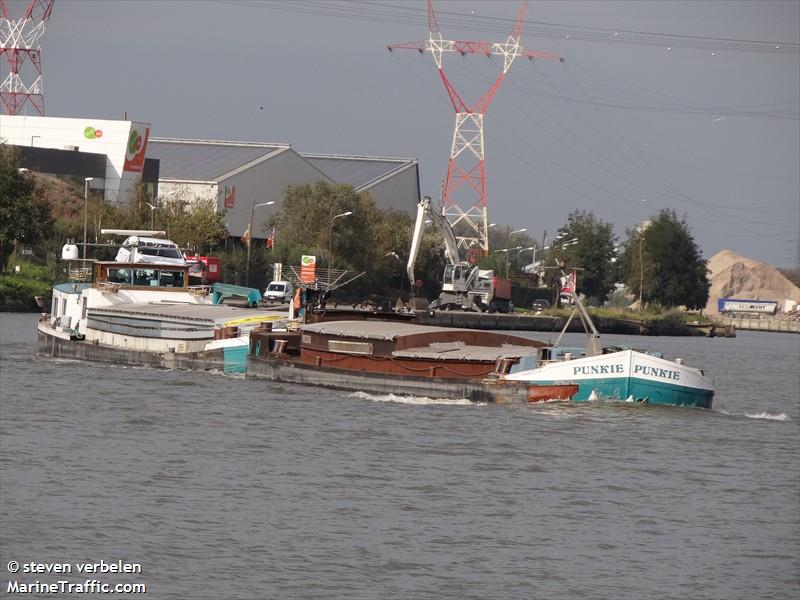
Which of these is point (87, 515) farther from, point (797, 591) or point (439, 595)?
point (797, 591)

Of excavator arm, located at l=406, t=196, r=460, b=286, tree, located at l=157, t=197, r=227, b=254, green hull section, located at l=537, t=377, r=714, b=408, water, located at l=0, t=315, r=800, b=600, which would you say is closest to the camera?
water, located at l=0, t=315, r=800, b=600

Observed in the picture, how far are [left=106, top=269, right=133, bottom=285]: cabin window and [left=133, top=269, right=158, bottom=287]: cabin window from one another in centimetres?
22

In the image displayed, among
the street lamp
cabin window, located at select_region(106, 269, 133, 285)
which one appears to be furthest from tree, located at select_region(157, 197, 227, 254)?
cabin window, located at select_region(106, 269, 133, 285)

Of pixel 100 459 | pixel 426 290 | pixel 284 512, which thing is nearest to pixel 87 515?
pixel 284 512

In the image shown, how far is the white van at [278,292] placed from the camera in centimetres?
8962

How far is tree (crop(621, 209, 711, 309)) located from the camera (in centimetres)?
16575

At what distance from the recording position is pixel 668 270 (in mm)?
166250

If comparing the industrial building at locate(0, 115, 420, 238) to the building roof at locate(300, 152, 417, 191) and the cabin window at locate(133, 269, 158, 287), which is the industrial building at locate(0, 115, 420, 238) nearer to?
the building roof at locate(300, 152, 417, 191)

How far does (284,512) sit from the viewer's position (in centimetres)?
2452

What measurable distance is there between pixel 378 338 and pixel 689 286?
12546 cm

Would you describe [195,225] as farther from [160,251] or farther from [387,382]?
[387,382]

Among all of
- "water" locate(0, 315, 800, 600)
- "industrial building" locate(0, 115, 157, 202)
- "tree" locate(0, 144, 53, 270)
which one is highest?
"industrial building" locate(0, 115, 157, 202)

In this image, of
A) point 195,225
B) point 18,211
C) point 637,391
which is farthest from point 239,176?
point 637,391

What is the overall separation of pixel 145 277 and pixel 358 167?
367 ft
